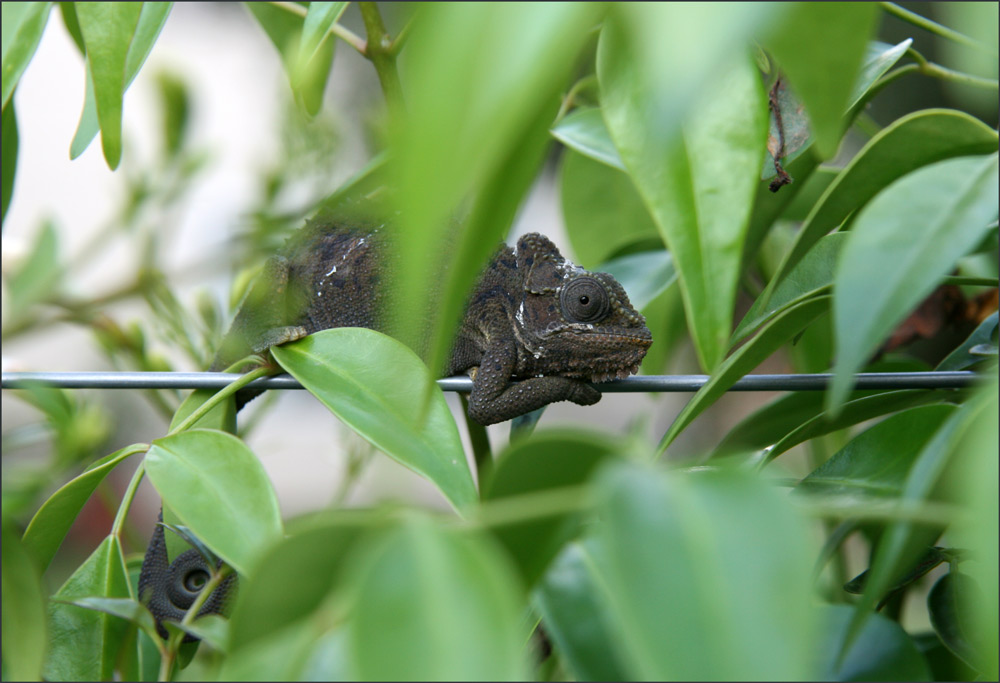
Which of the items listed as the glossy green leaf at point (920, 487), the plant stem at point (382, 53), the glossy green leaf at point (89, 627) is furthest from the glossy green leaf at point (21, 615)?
the plant stem at point (382, 53)

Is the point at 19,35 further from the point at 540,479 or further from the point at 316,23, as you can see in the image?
the point at 540,479

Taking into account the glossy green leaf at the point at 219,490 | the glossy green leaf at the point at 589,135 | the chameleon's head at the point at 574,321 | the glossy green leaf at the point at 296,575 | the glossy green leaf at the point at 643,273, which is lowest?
the chameleon's head at the point at 574,321

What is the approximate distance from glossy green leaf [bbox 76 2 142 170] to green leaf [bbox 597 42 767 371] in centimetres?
18

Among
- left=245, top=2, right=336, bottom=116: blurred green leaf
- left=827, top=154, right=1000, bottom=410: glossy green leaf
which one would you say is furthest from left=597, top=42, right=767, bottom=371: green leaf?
left=245, top=2, right=336, bottom=116: blurred green leaf

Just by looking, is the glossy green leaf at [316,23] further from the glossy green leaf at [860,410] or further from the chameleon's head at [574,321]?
the chameleon's head at [574,321]

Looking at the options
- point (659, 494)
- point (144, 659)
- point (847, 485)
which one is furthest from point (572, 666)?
point (144, 659)

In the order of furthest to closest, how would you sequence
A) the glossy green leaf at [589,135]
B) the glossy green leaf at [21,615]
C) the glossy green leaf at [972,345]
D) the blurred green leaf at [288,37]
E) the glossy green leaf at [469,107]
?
1. the blurred green leaf at [288,37]
2. the glossy green leaf at [589,135]
3. the glossy green leaf at [972,345]
4. the glossy green leaf at [21,615]
5. the glossy green leaf at [469,107]

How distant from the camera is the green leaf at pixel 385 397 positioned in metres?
0.34

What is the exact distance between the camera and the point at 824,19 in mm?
207

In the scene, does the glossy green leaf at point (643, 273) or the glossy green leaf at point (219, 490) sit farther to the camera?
the glossy green leaf at point (643, 273)

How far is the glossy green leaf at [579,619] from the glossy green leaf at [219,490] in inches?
4.4

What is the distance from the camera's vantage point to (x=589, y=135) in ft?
2.07

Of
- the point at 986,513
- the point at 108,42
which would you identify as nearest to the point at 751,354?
the point at 986,513

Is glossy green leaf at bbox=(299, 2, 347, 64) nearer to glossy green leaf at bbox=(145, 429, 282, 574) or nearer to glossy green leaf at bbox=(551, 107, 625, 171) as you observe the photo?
glossy green leaf at bbox=(145, 429, 282, 574)
